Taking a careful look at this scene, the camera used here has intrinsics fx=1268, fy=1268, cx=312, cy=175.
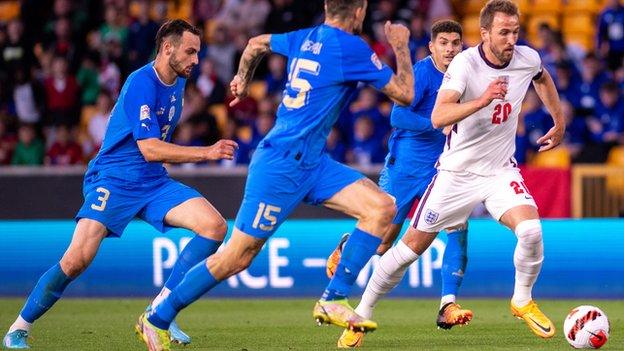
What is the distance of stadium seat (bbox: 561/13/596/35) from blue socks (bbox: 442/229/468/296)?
933 cm

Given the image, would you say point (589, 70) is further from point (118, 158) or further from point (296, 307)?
point (118, 158)

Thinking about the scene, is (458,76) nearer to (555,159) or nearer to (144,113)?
(144,113)

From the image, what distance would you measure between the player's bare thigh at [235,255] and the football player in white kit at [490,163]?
1.69m

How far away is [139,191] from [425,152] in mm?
2649

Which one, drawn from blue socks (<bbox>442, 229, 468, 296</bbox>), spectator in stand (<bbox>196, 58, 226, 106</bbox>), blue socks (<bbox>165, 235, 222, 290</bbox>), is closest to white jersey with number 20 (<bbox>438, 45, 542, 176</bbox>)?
blue socks (<bbox>442, 229, 468, 296</bbox>)

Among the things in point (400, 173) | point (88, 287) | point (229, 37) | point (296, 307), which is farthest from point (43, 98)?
point (400, 173)

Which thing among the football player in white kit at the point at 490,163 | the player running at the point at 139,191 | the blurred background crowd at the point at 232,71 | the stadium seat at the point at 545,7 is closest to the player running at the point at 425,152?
the football player in white kit at the point at 490,163

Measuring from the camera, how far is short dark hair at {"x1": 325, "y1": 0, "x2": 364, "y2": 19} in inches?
327

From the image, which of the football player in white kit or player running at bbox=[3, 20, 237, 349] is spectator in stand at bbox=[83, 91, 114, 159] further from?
the football player in white kit

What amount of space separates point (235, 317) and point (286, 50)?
14.4 ft

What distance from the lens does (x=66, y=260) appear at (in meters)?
9.40

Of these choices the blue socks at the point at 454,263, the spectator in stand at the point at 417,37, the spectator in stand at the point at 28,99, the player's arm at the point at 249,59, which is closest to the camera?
the player's arm at the point at 249,59

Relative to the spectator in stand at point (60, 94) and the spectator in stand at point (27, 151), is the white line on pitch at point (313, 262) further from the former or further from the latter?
the spectator in stand at point (60, 94)

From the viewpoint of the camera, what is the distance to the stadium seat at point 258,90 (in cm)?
1836
